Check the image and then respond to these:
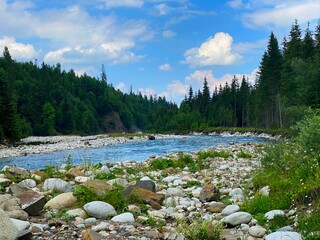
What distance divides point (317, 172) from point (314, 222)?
1616mm

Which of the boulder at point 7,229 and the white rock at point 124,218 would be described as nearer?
the boulder at point 7,229

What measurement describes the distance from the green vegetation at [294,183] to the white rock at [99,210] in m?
2.52

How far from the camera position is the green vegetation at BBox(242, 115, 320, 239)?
5.80m

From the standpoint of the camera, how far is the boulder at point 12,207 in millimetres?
6297

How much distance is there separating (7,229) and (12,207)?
1730 mm

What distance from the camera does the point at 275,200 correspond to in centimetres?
678

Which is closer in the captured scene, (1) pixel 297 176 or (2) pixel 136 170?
(1) pixel 297 176

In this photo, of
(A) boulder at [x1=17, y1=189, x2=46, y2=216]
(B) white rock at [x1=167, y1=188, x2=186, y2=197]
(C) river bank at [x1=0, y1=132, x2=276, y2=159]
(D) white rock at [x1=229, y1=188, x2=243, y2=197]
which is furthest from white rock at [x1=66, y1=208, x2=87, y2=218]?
(C) river bank at [x1=0, y1=132, x2=276, y2=159]

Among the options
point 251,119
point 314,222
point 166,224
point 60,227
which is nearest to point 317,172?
point 314,222

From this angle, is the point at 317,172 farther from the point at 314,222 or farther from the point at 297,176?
the point at 314,222

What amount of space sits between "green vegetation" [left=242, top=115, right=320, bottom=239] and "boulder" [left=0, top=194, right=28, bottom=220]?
4.00 m

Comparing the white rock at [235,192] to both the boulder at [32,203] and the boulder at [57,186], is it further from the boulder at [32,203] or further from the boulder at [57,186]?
the boulder at [32,203]

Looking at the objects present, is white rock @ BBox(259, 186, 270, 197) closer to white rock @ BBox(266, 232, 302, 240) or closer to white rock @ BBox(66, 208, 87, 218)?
white rock @ BBox(266, 232, 302, 240)

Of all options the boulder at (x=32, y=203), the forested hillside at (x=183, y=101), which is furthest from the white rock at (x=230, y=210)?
the forested hillside at (x=183, y=101)
